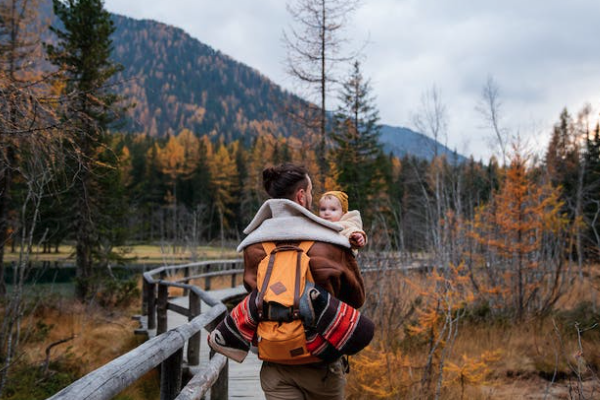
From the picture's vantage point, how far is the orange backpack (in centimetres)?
213

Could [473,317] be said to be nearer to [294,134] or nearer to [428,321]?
[428,321]

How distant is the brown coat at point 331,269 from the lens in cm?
224

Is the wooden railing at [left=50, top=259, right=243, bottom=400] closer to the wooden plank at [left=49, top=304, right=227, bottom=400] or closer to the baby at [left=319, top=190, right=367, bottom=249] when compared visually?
the wooden plank at [left=49, top=304, right=227, bottom=400]

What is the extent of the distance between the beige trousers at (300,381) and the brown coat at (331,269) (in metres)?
0.34

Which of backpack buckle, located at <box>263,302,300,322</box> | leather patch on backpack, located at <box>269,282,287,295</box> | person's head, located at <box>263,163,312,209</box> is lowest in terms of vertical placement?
backpack buckle, located at <box>263,302,300,322</box>

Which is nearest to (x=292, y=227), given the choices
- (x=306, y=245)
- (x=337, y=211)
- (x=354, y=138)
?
(x=306, y=245)

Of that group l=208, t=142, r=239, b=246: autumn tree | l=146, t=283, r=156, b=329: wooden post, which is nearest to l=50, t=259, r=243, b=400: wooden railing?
l=146, t=283, r=156, b=329: wooden post

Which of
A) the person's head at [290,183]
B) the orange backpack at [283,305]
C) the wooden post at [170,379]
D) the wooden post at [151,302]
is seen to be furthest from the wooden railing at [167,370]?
the wooden post at [151,302]

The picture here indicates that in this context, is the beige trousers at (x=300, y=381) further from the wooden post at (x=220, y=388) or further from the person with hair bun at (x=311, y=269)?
the wooden post at (x=220, y=388)

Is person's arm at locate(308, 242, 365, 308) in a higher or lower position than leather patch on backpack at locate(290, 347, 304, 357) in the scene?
higher

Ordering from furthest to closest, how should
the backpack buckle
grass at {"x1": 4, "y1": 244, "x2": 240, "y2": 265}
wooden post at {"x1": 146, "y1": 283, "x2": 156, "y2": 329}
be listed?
grass at {"x1": 4, "y1": 244, "x2": 240, "y2": 265}
wooden post at {"x1": 146, "y1": 283, "x2": 156, "y2": 329}
the backpack buckle

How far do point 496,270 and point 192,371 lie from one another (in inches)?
286

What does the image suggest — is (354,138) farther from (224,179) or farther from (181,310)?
(224,179)

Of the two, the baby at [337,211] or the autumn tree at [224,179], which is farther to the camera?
the autumn tree at [224,179]
